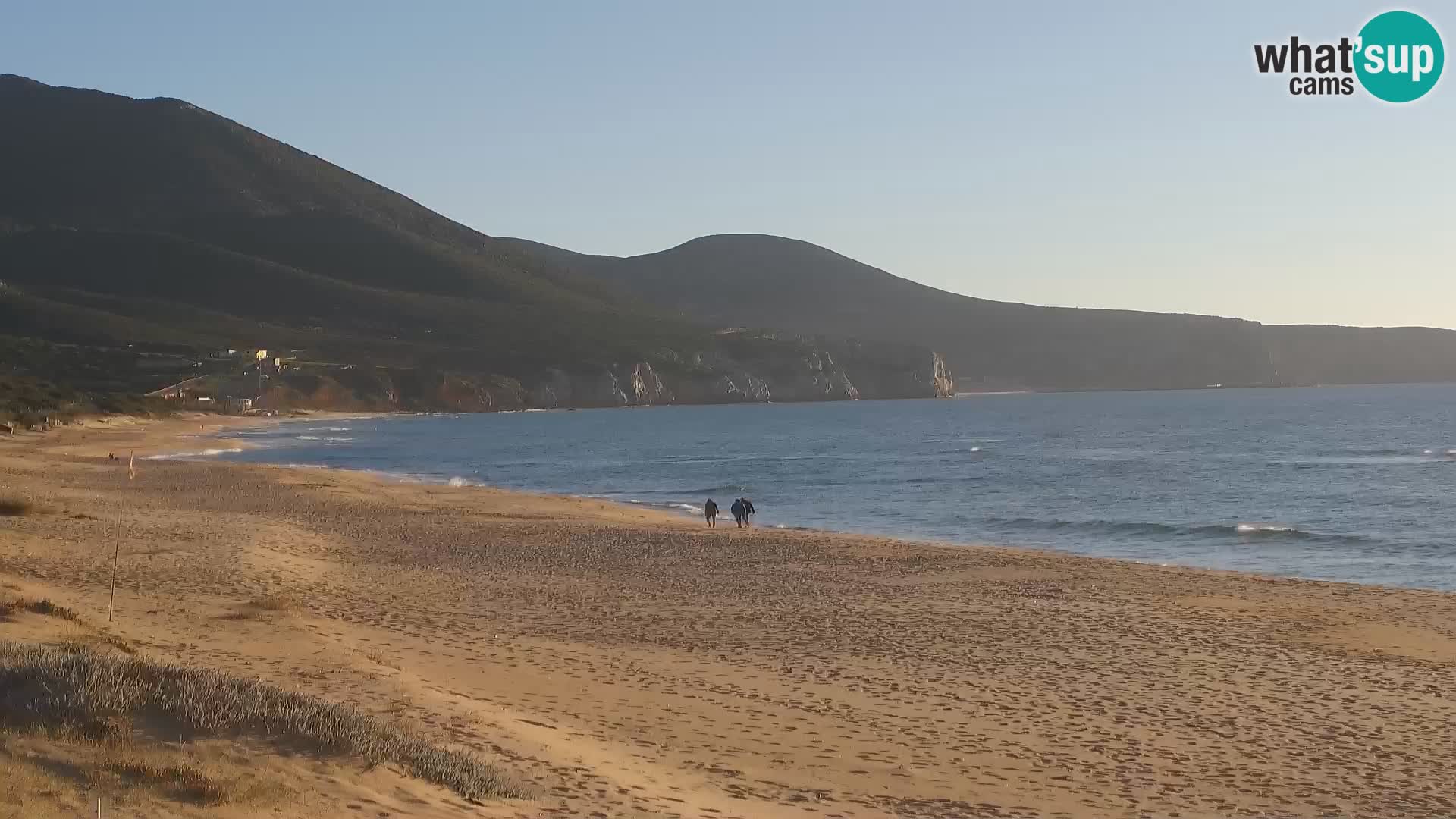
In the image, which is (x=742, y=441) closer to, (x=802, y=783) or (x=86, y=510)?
(x=86, y=510)

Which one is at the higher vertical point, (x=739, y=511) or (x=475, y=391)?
(x=475, y=391)

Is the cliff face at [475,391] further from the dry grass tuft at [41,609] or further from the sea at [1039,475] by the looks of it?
the dry grass tuft at [41,609]

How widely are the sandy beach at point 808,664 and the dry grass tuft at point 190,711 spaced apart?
428 mm

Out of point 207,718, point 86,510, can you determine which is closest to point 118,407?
→ point 86,510

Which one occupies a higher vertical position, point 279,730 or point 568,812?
point 279,730

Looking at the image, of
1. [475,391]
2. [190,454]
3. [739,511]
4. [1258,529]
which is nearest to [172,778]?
[739,511]

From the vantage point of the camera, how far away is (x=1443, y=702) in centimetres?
1362

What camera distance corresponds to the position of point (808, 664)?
A: 15.0m

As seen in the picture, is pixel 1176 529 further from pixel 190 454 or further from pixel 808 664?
pixel 190 454

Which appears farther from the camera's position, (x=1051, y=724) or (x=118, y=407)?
(x=118, y=407)

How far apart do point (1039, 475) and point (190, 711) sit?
53758 millimetres

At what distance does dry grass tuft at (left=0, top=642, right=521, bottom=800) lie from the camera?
7.80 meters

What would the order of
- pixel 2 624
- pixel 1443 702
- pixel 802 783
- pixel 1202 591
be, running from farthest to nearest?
pixel 1202 591, pixel 1443 702, pixel 2 624, pixel 802 783

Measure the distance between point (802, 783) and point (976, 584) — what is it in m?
13.1
